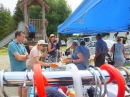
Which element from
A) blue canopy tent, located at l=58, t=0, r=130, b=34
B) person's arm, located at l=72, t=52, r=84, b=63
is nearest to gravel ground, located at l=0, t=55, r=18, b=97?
person's arm, located at l=72, t=52, r=84, b=63

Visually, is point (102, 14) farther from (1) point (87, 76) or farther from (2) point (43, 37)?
(2) point (43, 37)

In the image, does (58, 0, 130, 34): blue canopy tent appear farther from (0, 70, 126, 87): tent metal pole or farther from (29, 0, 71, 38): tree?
(29, 0, 71, 38): tree

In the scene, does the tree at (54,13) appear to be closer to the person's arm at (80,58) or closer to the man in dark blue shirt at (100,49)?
the man in dark blue shirt at (100,49)

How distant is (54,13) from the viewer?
144ft

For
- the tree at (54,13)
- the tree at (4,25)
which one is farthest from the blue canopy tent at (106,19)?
the tree at (4,25)

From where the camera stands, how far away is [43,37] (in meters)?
13.3

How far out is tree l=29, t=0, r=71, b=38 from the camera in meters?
43.7

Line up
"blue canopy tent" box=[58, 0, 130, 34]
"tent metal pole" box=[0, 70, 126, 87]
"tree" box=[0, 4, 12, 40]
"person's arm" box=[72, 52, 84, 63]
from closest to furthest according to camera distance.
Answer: "tent metal pole" box=[0, 70, 126, 87], "person's arm" box=[72, 52, 84, 63], "blue canopy tent" box=[58, 0, 130, 34], "tree" box=[0, 4, 12, 40]

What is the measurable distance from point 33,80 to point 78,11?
2039 mm

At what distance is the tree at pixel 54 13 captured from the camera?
143 ft

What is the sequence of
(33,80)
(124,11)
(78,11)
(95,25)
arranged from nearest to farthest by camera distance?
(33,80) → (78,11) → (124,11) → (95,25)

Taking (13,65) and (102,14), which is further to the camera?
(102,14)

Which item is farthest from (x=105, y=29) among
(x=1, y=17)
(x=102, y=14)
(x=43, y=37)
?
(x=1, y=17)

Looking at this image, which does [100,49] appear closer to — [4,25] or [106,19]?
[106,19]
